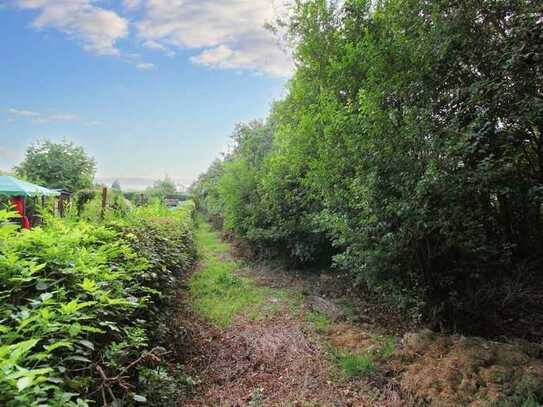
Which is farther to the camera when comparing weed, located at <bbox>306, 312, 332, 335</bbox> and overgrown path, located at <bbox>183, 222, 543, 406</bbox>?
weed, located at <bbox>306, 312, 332, 335</bbox>

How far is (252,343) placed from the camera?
12.5ft

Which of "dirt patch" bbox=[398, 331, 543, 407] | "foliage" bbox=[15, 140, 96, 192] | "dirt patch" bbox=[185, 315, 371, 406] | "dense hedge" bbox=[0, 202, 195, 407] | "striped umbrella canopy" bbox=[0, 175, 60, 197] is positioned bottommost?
"dirt patch" bbox=[185, 315, 371, 406]

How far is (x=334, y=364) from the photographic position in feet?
10.8

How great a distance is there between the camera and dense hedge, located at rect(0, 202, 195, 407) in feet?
3.57

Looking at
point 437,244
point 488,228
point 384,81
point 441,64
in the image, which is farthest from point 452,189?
point 384,81

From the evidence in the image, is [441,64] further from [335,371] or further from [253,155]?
[253,155]

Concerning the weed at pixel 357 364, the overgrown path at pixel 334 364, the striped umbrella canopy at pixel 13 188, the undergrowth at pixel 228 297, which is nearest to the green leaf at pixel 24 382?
the overgrown path at pixel 334 364

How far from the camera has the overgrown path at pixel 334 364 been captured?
2.58 metres

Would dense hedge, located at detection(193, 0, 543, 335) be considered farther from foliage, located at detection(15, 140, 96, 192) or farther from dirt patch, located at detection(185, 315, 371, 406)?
foliage, located at detection(15, 140, 96, 192)

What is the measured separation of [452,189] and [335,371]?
7.11 feet

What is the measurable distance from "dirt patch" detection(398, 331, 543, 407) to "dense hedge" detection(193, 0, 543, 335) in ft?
2.18

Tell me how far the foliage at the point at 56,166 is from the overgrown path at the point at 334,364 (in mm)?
16992

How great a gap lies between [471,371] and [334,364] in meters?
1.25

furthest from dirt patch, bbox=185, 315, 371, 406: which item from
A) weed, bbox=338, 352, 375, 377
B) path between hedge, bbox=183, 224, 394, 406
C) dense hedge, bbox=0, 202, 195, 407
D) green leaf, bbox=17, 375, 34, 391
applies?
green leaf, bbox=17, 375, 34, 391
